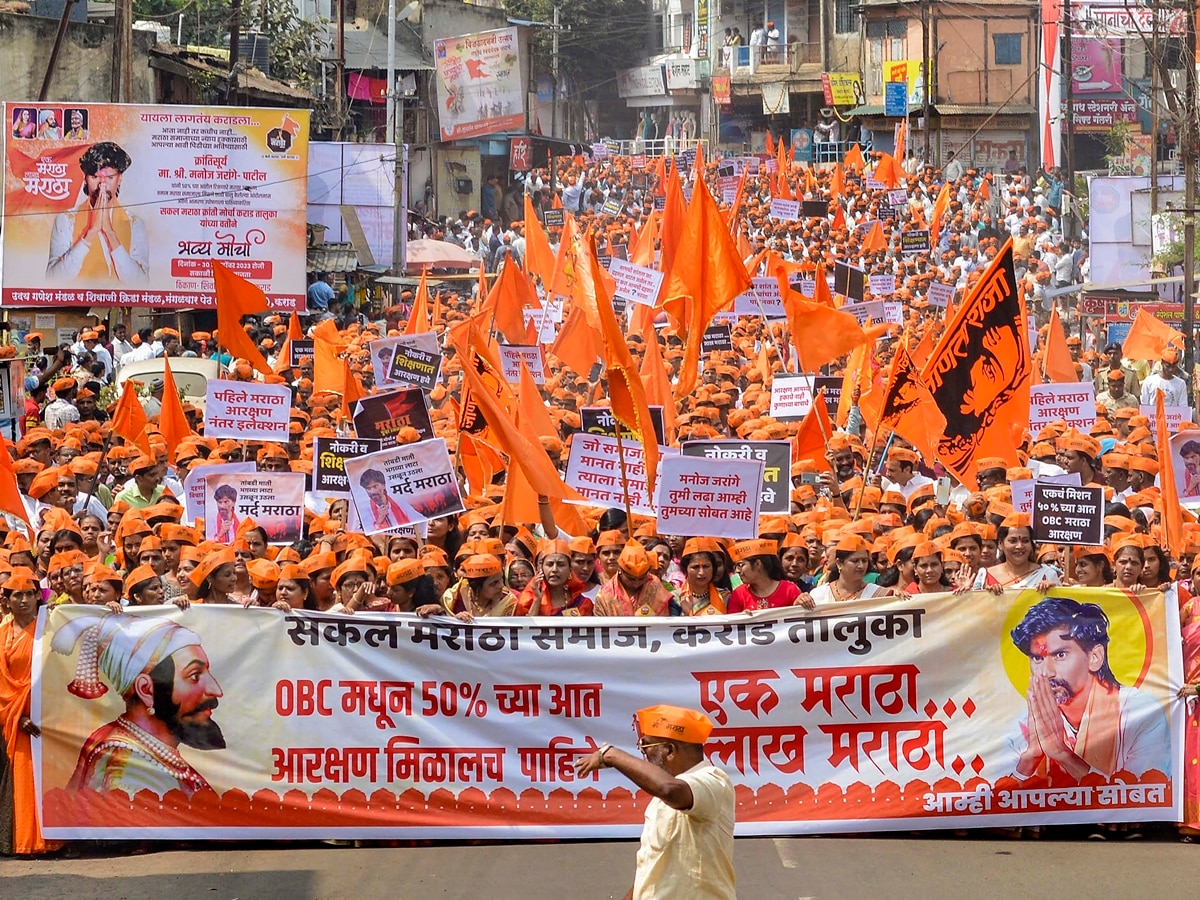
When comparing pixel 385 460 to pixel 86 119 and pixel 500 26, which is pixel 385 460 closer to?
pixel 86 119

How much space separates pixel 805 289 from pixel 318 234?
16682mm

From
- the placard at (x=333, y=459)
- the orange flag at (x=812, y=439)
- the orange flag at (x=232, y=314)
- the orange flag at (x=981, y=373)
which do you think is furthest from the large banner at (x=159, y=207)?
the orange flag at (x=981, y=373)

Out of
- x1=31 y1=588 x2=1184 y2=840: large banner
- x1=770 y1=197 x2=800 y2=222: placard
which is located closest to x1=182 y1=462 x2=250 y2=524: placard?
x1=31 y1=588 x2=1184 y2=840: large banner

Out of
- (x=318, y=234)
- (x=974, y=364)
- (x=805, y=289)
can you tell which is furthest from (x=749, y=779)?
(x=318, y=234)

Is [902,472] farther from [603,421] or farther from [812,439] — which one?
[603,421]

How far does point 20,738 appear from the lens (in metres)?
7.61

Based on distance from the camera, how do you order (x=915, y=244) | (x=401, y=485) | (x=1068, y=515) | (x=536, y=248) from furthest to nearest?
(x=915, y=244) → (x=536, y=248) → (x=401, y=485) → (x=1068, y=515)

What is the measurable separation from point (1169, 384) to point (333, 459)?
27.7 feet

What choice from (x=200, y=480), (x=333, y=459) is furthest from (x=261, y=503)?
(x=333, y=459)

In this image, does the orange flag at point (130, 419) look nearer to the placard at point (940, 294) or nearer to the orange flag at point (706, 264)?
the orange flag at point (706, 264)

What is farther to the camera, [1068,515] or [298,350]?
[298,350]

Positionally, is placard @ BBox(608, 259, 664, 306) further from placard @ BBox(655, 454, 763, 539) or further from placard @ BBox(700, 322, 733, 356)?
placard @ BBox(655, 454, 763, 539)

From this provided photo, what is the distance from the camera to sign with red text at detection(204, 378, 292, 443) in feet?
39.8

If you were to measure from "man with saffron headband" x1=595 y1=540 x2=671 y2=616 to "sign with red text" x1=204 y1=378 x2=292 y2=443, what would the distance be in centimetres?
465
